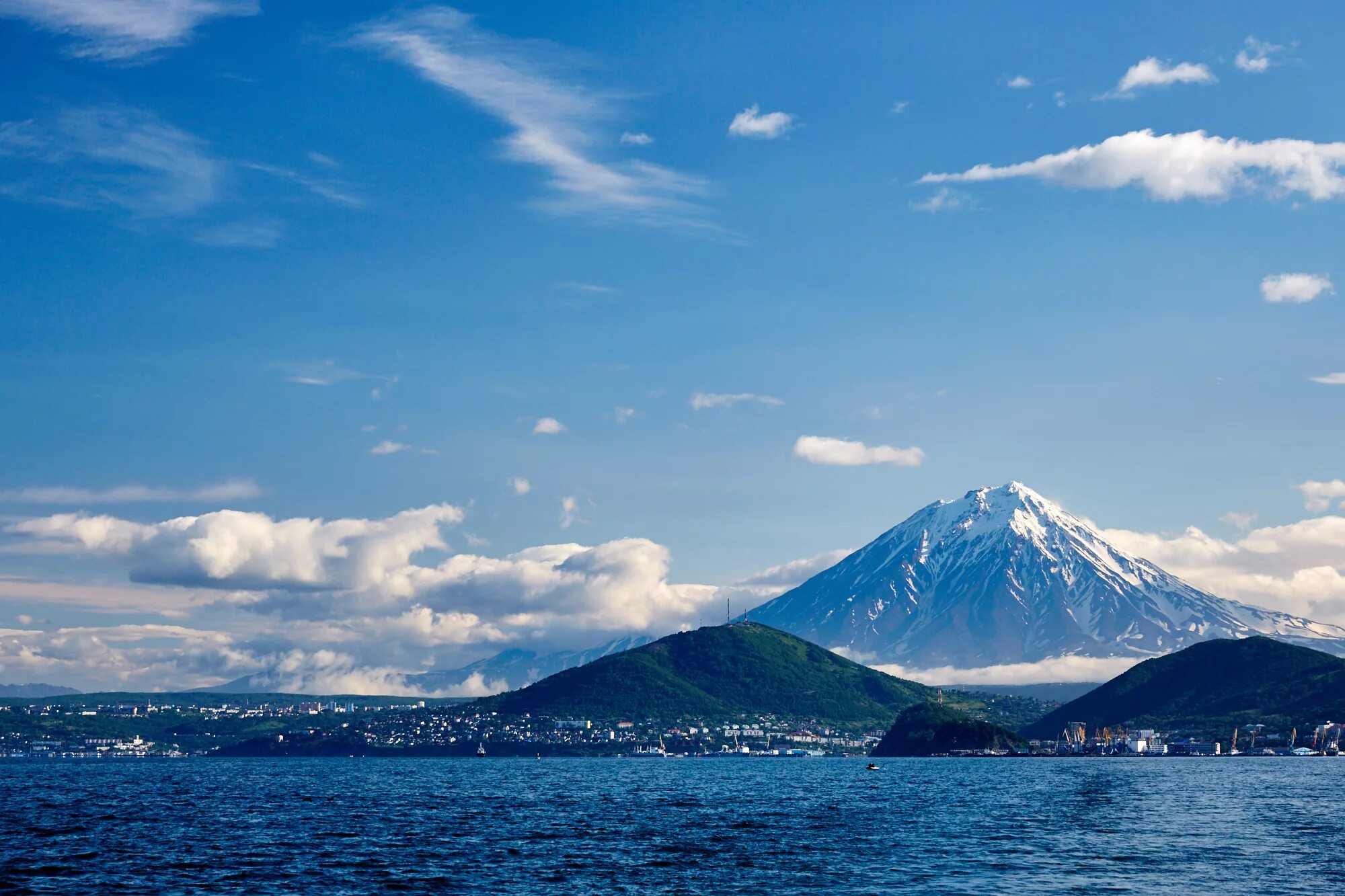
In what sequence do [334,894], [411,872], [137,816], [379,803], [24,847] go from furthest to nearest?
[379,803] < [137,816] < [24,847] < [411,872] < [334,894]

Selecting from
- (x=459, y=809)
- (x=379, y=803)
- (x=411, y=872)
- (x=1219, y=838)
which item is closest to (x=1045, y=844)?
(x=1219, y=838)

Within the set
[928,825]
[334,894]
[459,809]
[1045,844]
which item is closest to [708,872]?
[334,894]

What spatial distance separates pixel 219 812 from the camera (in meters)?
174

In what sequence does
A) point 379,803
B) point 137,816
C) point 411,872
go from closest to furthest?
1. point 411,872
2. point 137,816
3. point 379,803

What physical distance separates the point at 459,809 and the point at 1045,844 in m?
83.9

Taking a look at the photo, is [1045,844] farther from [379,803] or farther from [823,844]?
[379,803]

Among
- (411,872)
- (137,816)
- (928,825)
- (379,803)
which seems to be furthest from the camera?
(379,803)

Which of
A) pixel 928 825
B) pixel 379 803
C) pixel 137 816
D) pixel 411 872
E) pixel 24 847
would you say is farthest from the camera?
pixel 379 803

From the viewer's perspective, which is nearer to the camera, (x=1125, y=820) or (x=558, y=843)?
(x=558, y=843)

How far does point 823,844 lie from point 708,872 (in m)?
26.1

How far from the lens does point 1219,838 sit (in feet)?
411

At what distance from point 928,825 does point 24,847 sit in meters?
91.8

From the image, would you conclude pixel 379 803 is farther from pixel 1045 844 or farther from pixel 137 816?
pixel 1045 844

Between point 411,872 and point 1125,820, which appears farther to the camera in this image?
point 1125,820
